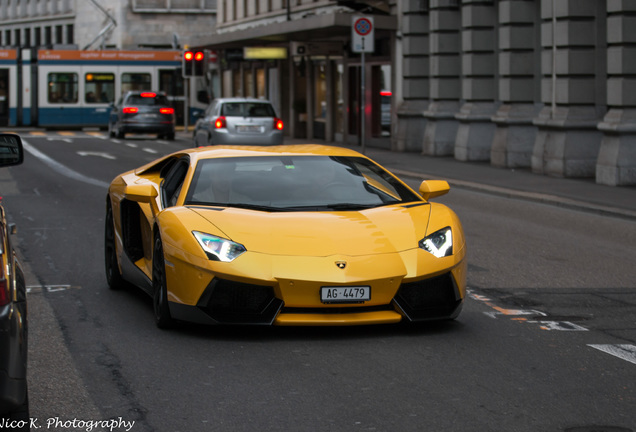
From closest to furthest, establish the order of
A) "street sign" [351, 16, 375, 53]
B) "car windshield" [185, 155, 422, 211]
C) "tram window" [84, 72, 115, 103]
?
"car windshield" [185, 155, 422, 211], "street sign" [351, 16, 375, 53], "tram window" [84, 72, 115, 103]

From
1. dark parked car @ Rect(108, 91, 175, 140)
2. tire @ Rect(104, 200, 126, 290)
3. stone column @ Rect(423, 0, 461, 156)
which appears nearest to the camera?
tire @ Rect(104, 200, 126, 290)

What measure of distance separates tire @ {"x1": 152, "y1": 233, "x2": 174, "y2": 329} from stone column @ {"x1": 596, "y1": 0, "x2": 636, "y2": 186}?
13656mm

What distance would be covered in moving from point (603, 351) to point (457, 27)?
964 inches

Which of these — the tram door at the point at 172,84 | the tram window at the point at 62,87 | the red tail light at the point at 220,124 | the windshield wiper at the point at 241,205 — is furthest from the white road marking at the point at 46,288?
the tram door at the point at 172,84

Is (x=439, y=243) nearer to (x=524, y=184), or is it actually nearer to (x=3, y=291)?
(x=3, y=291)

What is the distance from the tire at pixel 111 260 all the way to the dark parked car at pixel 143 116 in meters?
33.0

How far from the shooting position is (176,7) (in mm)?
78750

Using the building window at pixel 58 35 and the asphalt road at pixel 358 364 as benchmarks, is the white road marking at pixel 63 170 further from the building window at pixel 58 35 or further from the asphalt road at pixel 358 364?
the building window at pixel 58 35

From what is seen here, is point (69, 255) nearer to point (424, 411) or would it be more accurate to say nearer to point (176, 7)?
point (424, 411)

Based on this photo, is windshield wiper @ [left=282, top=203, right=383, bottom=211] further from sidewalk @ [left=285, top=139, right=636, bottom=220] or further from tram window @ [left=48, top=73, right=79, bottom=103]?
tram window @ [left=48, top=73, right=79, bottom=103]

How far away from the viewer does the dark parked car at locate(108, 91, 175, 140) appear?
42.3 meters

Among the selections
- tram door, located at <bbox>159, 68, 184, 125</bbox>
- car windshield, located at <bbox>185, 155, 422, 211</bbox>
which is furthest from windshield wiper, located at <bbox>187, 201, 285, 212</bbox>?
tram door, located at <bbox>159, 68, 184, 125</bbox>

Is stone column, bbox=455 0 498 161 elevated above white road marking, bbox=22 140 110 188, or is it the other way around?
stone column, bbox=455 0 498 161

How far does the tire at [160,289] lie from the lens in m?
7.41
